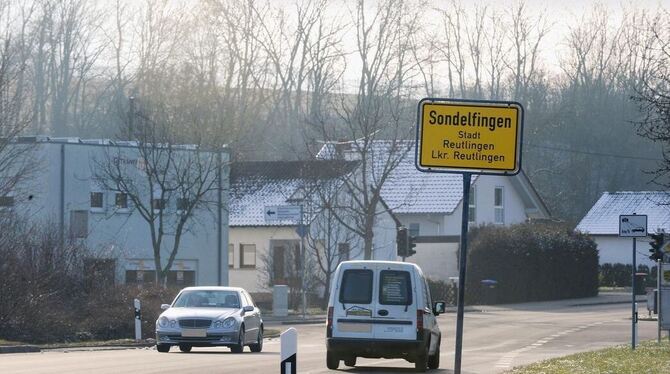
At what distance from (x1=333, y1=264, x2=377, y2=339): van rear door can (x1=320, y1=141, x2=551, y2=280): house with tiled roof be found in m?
33.8

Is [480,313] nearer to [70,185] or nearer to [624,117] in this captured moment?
[70,185]

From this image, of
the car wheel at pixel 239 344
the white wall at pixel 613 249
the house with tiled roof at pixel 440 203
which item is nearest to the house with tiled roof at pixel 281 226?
the house with tiled roof at pixel 440 203

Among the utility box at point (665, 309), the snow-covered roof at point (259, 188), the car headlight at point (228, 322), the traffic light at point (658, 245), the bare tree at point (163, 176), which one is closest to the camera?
the car headlight at point (228, 322)

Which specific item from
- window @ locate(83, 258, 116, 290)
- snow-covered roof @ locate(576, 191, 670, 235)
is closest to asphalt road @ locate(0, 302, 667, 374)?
window @ locate(83, 258, 116, 290)

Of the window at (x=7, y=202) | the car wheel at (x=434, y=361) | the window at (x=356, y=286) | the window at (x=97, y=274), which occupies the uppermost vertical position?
the window at (x=7, y=202)

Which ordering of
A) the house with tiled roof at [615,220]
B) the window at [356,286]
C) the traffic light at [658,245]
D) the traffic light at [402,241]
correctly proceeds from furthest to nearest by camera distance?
the house with tiled roof at [615,220] < the traffic light at [402,241] < the traffic light at [658,245] < the window at [356,286]

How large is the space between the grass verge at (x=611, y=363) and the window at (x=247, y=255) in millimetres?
40537

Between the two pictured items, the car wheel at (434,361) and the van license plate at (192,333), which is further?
the van license plate at (192,333)

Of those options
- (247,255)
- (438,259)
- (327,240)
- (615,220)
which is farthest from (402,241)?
(615,220)

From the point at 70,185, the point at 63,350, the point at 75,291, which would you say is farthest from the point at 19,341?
the point at 70,185

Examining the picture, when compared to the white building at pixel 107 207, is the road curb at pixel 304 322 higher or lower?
lower

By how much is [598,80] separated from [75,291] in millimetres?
54977

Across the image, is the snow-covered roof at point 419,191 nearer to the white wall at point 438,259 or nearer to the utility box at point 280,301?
the white wall at point 438,259

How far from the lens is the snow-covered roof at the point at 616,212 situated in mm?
81606
